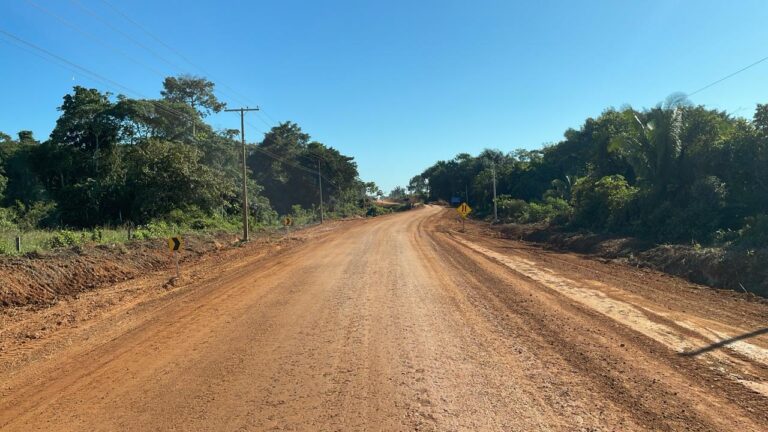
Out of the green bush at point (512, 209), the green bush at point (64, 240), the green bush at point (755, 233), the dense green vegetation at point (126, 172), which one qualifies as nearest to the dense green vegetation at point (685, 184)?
the green bush at point (755, 233)

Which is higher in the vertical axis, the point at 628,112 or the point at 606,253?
the point at 628,112

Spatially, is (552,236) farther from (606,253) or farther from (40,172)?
(40,172)

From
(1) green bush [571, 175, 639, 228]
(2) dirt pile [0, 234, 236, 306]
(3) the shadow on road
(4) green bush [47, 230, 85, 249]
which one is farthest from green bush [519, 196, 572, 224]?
(4) green bush [47, 230, 85, 249]

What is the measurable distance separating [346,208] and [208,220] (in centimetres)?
4607

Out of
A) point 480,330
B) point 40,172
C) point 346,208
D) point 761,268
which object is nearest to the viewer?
point 480,330

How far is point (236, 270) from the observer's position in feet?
50.4

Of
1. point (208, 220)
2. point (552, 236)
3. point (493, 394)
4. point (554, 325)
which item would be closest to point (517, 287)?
point (554, 325)

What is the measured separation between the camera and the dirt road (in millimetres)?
4320

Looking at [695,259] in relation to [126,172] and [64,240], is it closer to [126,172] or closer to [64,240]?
[64,240]

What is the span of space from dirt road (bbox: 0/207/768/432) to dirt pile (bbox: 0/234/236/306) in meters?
3.45

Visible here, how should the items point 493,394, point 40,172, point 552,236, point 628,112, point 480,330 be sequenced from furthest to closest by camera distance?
point 40,172
point 552,236
point 628,112
point 480,330
point 493,394

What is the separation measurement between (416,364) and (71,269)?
1184 cm

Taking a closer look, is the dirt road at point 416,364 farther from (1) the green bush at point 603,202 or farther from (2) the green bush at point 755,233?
(1) the green bush at point 603,202

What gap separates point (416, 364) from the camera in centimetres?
571
